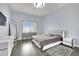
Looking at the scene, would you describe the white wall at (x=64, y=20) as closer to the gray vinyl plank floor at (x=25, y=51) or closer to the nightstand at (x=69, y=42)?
the nightstand at (x=69, y=42)

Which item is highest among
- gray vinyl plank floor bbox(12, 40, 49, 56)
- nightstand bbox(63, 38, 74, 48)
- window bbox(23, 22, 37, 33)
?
window bbox(23, 22, 37, 33)

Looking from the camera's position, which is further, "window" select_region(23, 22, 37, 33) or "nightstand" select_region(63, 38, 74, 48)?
"nightstand" select_region(63, 38, 74, 48)

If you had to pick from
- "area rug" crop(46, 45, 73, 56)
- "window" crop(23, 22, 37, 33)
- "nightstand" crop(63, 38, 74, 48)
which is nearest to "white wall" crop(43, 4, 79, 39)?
"nightstand" crop(63, 38, 74, 48)

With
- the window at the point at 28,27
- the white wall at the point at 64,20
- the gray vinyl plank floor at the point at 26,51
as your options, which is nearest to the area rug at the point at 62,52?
the gray vinyl plank floor at the point at 26,51

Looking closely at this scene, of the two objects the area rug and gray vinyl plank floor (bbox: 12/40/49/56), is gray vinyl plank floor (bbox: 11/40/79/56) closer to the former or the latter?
gray vinyl plank floor (bbox: 12/40/49/56)

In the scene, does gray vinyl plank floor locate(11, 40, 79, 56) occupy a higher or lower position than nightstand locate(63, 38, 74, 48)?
lower

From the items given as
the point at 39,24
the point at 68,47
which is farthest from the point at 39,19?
the point at 68,47

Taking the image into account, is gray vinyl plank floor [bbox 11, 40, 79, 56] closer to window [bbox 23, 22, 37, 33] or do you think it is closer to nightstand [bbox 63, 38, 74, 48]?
nightstand [bbox 63, 38, 74, 48]

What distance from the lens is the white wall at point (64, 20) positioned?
1527 millimetres

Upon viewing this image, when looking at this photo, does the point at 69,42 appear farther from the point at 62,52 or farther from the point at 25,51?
the point at 25,51

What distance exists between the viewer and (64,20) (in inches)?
67.2

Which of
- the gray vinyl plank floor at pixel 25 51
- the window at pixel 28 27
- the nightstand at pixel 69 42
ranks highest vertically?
the window at pixel 28 27

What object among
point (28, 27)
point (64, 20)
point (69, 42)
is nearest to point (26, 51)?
point (28, 27)

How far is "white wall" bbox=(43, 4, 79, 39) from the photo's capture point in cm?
153
